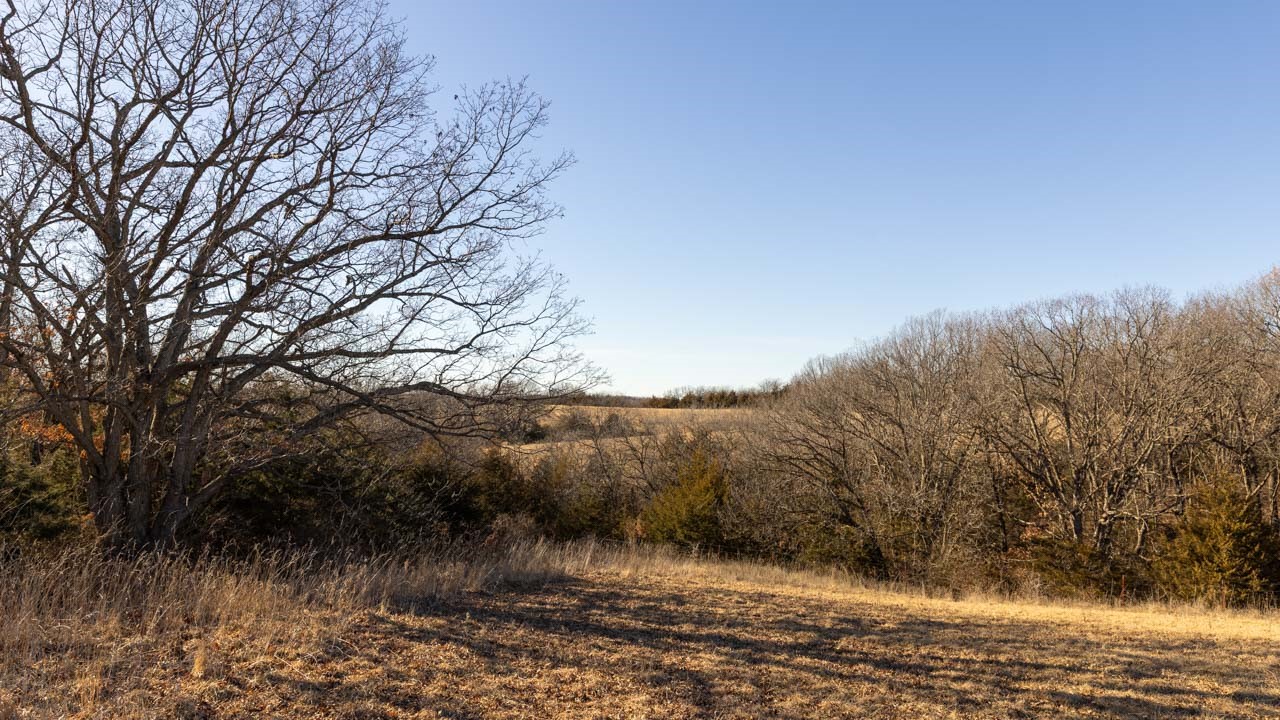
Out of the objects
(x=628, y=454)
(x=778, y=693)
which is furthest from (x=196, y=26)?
(x=628, y=454)

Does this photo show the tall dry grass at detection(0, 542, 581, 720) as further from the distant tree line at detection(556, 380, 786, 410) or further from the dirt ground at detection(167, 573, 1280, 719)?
the distant tree line at detection(556, 380, 786, 410)

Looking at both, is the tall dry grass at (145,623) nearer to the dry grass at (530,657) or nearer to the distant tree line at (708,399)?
the dry grass at (530,657)

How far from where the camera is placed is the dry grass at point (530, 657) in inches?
178

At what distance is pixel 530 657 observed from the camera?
5.65m

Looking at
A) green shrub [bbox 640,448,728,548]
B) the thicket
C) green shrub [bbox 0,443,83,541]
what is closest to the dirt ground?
green shrub [bbox 0,443,83,541]

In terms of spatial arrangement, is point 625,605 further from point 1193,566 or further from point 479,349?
point 1193,566

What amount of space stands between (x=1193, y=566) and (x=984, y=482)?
600cm

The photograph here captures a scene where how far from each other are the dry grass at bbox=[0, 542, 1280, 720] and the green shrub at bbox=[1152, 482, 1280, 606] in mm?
12826

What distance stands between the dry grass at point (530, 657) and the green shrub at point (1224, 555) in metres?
12.8

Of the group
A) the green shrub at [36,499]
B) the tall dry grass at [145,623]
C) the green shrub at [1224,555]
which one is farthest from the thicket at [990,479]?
the tall dry grass at [145,623]

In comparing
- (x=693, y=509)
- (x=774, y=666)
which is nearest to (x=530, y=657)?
(x=774, y=666)

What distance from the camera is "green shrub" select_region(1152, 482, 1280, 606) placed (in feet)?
60.3

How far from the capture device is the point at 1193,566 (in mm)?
19109

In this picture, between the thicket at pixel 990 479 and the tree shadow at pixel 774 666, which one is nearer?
the tree shadow at pixel 774 666
